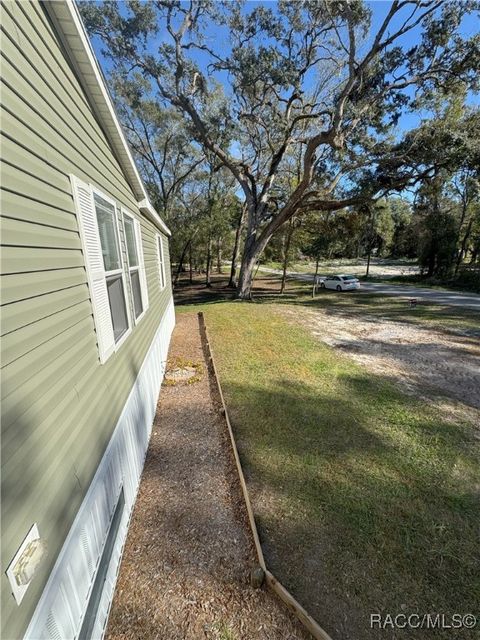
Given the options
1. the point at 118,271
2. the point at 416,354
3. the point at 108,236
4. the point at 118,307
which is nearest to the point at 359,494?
the point at 118,307

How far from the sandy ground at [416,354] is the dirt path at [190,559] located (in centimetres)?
414

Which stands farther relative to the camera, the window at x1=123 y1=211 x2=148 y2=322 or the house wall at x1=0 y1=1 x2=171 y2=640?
the window at x1=123 y1=211 x2=148 y2=322

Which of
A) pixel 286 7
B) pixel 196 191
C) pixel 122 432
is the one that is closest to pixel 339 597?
pixel 122 432

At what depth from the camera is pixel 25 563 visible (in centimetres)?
124

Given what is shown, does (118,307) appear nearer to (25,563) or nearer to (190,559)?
(25,563)

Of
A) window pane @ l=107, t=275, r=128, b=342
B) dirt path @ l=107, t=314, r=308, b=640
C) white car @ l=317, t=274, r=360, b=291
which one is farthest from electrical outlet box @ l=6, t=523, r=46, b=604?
white car @ l=317, t=274, r=360, b=291

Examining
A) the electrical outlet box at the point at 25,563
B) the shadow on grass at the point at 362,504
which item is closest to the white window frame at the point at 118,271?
the electrical outlet box at the point at 25,563

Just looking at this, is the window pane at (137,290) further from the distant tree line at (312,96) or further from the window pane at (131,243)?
the distant tree line at (312,96)

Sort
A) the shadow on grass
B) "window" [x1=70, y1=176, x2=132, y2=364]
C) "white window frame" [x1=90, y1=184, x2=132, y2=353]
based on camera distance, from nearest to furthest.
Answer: the shadow on grass < "window" [x1=70, y1=176, x2=132, y2=364] < "white window frame" [x1=90, y1=184, x2=132, y2=353]

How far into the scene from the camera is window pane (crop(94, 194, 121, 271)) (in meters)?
2.95

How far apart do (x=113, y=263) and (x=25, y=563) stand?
8.92 feet

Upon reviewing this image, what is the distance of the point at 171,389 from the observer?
17.5 feet

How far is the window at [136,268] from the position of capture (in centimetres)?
415

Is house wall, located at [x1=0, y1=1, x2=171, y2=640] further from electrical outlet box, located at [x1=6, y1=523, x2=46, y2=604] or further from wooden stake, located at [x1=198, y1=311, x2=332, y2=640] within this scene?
wooden stake, located at [x1=198, y1=311, x2=332, y2=640]
